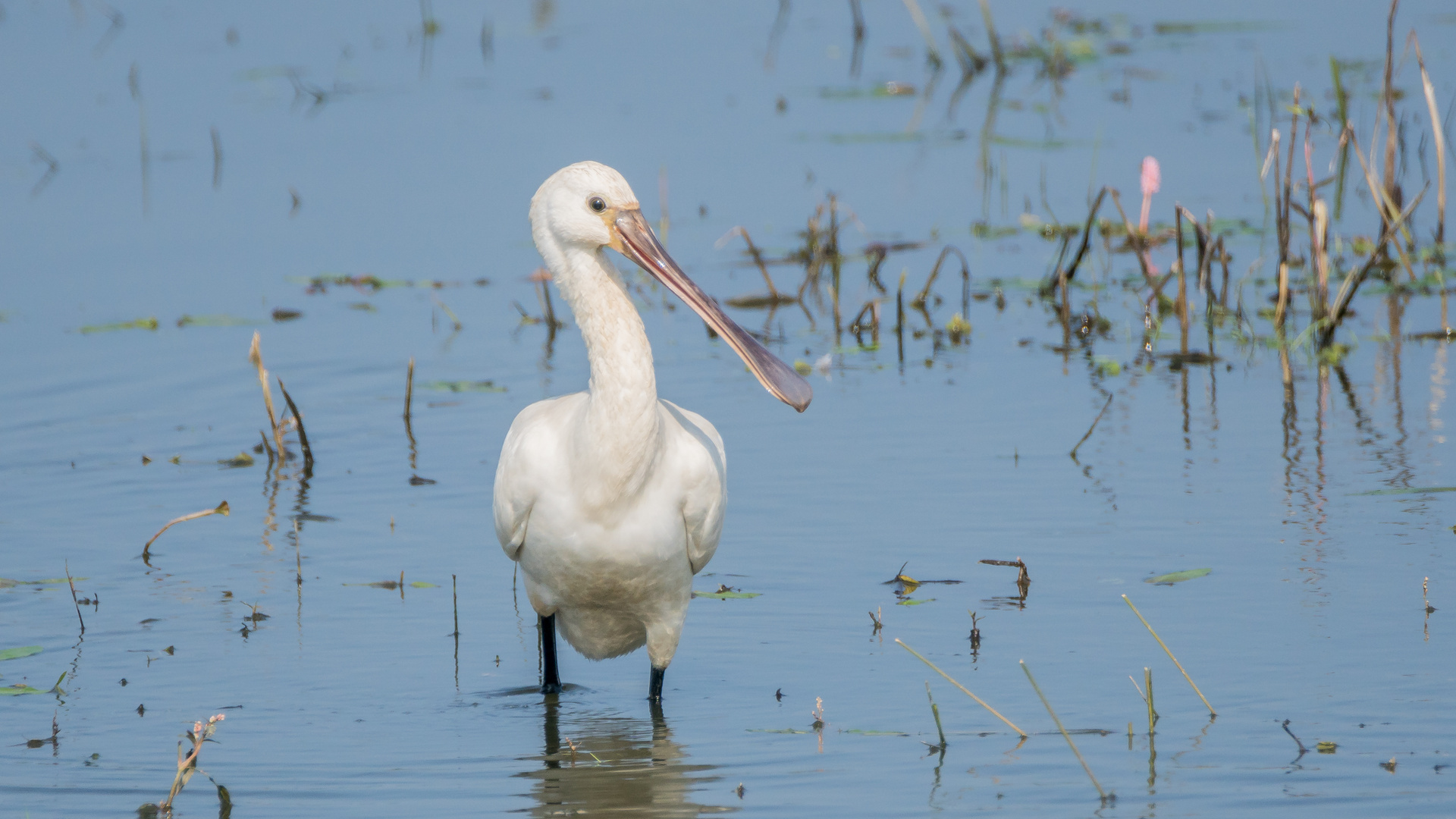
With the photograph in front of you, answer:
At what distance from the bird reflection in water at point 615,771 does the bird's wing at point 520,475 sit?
0.62 m

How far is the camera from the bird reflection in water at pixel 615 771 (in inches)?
196

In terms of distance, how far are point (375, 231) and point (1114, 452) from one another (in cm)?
659

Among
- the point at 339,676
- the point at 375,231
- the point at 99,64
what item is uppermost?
the point at 99,64

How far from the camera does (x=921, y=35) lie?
2014 cm

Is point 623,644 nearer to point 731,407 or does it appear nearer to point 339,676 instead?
point 339,676

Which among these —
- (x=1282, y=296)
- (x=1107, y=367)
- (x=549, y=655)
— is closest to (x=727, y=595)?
(x=549, y=655)

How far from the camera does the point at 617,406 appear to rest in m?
5.21

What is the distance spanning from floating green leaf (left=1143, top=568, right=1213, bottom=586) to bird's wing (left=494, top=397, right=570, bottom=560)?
2232 millimetres

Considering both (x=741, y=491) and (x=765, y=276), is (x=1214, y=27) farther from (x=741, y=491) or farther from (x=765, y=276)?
(x=741, y=491)

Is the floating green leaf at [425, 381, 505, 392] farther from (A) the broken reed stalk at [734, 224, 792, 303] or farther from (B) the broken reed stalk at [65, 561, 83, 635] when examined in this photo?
(B) the broken reed stalk at [65, 561, 83, 635]

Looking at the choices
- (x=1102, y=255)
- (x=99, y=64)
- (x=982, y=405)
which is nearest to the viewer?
(x=982, y=405)

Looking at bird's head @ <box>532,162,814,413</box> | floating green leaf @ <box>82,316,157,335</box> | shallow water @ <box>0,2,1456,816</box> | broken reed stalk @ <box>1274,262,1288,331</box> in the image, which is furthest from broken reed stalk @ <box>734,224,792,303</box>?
bird's head @ <box>532,162,814,413</box>

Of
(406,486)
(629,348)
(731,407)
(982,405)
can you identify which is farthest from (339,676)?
(982,405)

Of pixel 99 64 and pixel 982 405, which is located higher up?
pixel 99 64
